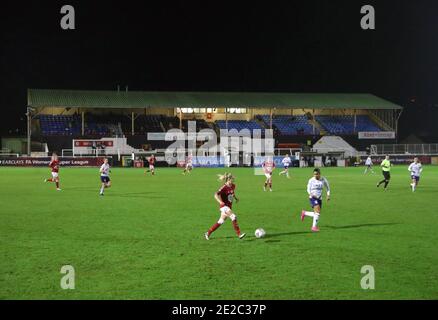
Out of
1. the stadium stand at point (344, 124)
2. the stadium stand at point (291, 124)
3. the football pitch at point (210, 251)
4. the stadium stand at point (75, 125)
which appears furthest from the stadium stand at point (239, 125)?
the football pitch at point (210, 251)

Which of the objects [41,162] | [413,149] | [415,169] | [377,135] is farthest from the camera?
[377,135]

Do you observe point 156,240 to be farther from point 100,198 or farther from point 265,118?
point 265,118

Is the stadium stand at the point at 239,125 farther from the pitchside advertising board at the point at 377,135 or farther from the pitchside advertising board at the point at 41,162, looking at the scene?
the pitchside advertising board at the point at 41,162

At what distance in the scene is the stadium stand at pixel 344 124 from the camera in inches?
3157

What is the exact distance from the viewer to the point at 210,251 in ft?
42.3

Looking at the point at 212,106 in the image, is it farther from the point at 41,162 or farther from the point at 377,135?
the point at 41,162

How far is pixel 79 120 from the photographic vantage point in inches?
2970

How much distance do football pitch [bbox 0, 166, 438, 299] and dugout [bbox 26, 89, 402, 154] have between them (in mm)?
50663

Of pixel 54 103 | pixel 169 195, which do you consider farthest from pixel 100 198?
pixel 54 103

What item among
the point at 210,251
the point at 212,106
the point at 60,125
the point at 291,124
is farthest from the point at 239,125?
the point at 210,251

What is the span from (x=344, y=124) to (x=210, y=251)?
73070 mm

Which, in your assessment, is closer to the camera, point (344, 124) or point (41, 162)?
point (41, 162)

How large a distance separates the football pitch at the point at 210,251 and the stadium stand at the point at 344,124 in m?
57.6

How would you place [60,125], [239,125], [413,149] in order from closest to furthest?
[413,149] < [60,125] < [239,125]
